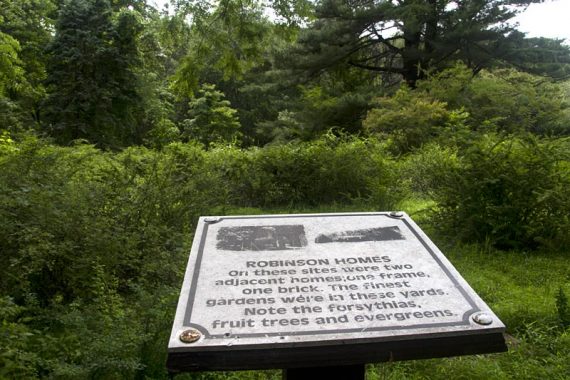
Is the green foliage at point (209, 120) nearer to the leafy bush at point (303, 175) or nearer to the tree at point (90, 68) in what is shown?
the tree at point (90, 68)

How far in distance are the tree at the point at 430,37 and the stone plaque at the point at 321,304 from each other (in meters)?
16.6

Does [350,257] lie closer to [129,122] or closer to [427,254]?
[427,254]

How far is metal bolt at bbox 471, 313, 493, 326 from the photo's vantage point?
2.12m

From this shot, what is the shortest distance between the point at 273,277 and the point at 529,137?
540cm

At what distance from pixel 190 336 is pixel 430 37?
2019cm

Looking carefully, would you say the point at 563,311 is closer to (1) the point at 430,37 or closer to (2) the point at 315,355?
(2) the point at 315,355

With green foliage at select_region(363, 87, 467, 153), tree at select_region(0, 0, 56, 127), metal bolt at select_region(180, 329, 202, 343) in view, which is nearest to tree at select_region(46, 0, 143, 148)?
tree at select_region(0, 0, 56, 127)

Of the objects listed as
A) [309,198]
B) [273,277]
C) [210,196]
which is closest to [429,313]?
[273,277]

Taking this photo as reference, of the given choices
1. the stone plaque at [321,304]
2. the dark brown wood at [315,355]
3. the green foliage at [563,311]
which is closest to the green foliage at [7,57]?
the stone plaque at [321,304]

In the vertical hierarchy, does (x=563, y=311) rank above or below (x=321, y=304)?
below

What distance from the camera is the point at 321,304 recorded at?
2.20 m

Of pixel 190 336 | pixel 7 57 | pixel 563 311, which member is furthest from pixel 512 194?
pixel 7 57

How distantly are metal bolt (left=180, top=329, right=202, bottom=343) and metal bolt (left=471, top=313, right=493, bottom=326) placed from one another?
1160 mm

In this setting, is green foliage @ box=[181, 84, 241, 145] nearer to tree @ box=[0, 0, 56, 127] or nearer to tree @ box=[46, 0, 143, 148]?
tree @ box=[46, 0, 143, 148]
